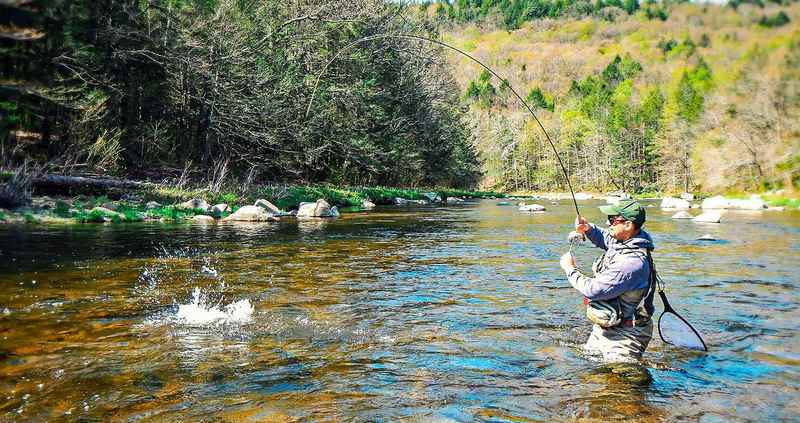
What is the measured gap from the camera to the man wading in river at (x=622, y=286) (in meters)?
5.07

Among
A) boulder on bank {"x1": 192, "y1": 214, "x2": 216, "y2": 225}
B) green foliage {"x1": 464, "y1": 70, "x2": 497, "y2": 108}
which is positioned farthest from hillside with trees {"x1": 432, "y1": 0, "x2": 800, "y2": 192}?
boulder on bank {"x1": 192, "y1": 214, "x2": 216, "y2": 225}

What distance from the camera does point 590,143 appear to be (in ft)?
312

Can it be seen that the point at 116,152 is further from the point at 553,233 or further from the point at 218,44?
the point at 553,233

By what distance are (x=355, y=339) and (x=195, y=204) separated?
1691 cm

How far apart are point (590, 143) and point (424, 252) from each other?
87357 millimetres

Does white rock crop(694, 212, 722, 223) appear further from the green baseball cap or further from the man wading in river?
the green baseball cap

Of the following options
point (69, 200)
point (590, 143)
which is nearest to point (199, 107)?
point (69, 200)

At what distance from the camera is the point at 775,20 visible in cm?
839

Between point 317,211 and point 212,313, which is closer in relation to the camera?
point 212,313

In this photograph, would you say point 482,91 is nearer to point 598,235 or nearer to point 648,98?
point 648,98

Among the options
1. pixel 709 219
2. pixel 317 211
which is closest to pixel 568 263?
pixel 317 211

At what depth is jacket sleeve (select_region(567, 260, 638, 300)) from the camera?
5.03m

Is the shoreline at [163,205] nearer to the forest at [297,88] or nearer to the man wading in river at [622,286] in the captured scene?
the forest at [297,88]

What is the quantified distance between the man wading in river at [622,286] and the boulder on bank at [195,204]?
1820 cm
